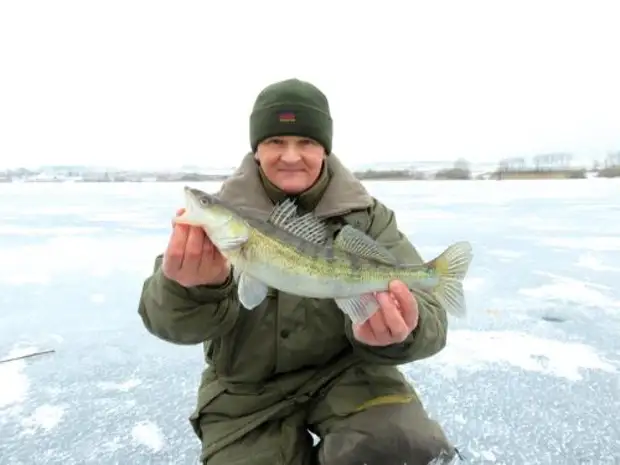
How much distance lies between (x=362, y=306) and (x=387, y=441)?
0.72m

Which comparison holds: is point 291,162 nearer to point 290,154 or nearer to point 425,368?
point 290,154

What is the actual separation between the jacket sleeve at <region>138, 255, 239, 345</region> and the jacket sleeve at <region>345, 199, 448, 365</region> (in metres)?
0.56

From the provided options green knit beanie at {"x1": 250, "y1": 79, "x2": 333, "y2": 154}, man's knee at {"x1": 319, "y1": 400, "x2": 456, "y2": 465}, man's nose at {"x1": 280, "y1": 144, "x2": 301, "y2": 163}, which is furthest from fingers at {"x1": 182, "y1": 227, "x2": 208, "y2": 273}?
man's knee at {"x1": 319, "y1": 400, "x2": 456, "y2": 465}

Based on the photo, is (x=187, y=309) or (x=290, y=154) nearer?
(x=187, y=309)

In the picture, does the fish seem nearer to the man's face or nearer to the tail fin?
the tail fin

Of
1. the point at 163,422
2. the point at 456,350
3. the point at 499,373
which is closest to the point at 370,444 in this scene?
the point at 163,422

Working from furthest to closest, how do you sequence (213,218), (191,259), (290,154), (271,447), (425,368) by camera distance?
(425,368)
(290,154)
(271,447)
(191,259)
(213,218)

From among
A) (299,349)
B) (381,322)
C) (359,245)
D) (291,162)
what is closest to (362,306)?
(381,322)

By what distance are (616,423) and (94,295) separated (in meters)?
5.11

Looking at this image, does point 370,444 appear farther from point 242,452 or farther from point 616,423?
point 616,423

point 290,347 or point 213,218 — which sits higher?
point 213,218

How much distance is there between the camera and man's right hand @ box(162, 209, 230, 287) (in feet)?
7.16

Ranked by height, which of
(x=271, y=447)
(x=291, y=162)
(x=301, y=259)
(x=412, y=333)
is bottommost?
(x=271, y=447)

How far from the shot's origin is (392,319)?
2.33 metres
